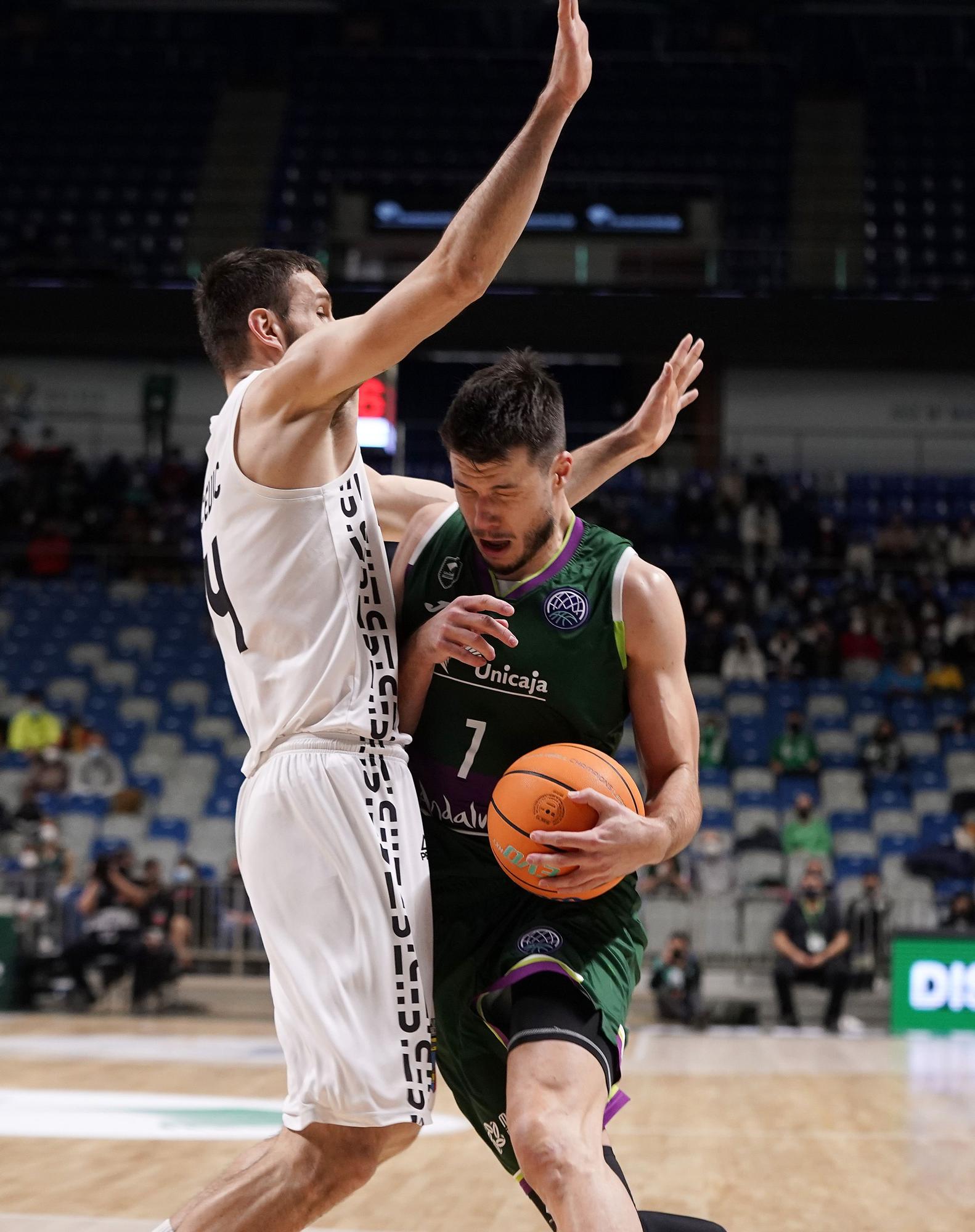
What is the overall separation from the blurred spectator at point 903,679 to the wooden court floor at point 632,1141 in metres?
6.99

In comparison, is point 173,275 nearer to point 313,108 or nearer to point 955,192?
point 313,108

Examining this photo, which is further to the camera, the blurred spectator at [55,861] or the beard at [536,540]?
the blurred spectator at [55,861]

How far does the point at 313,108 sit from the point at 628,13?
20.4ft

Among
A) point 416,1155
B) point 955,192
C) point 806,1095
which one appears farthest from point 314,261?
point 955,192

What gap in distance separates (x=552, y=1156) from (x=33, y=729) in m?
14.9

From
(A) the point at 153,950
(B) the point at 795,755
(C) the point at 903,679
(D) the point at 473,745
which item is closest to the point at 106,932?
(A) the point at 153,950

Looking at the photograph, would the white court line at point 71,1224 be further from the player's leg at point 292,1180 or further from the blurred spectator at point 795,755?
the blurred spectator at point 795,755

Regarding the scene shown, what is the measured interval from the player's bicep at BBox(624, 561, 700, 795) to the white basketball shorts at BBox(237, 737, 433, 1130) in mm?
547

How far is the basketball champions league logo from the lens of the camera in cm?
340

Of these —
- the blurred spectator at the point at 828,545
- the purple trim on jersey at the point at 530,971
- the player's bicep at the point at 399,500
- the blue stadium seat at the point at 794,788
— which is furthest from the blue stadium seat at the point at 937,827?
the purple trim on jersey at the point at 530,971

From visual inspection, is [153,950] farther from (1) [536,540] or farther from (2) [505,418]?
(2) [505,418]

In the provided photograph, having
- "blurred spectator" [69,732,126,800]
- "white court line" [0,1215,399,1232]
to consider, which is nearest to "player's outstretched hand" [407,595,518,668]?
"white court line" [0,1215,399,1232]

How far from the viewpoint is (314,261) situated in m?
3.71

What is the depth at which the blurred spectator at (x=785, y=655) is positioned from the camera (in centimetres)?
1812
